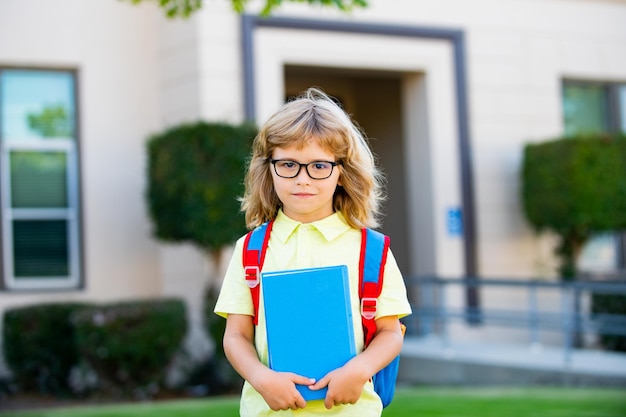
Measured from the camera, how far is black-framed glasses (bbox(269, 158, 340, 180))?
2564 millimetres

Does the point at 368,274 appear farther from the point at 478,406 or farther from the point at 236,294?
the point at 478,406

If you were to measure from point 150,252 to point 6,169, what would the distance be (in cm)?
173

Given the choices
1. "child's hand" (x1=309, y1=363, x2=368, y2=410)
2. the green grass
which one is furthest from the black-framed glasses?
the green grass

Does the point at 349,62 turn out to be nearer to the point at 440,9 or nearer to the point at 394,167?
the point at 440,9

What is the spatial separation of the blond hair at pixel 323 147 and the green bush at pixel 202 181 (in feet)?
18.7

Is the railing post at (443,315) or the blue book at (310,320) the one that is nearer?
the blue book at (310,320)

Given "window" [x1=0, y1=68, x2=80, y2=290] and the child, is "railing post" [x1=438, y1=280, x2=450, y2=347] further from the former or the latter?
the child

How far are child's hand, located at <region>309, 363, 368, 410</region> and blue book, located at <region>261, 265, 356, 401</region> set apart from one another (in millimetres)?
35

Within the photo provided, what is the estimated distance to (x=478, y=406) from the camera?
6.40 metres

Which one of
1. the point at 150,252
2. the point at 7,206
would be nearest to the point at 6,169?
the point at 7,206

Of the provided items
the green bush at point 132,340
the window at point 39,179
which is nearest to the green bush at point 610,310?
the green bush at point 132,340

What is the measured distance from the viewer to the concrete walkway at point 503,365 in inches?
327

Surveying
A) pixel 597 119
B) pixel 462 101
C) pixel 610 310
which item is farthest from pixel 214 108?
pixel 597 119

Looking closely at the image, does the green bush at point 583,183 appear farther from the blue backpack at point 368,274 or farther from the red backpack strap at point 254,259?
the red backpack strap at point 254,259
